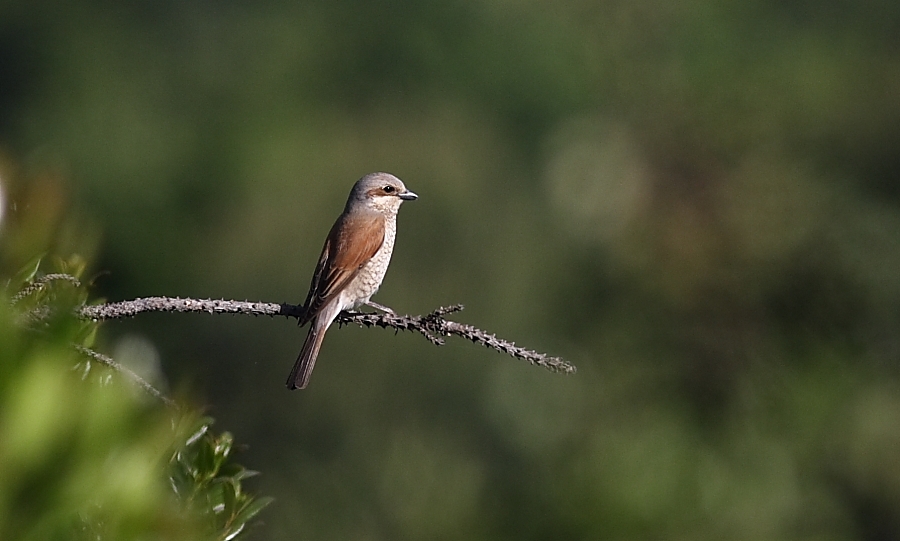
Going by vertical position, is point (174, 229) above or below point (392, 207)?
above

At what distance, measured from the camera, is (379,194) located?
6477 mm

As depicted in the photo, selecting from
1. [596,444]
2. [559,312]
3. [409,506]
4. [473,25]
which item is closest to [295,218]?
[559,312]

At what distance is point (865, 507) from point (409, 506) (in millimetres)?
7664

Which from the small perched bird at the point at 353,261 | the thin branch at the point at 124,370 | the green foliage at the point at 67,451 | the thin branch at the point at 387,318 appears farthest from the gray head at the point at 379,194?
the green foliage at the point at 67,451

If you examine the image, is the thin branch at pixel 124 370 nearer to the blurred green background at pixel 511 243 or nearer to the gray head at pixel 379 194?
the blurred green background at pixel 511 243

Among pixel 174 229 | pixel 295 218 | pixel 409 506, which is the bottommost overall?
pixel 409 506

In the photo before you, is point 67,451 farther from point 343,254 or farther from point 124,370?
point 343,254

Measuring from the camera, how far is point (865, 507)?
18.6m

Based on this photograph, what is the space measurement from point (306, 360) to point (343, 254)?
532 mm

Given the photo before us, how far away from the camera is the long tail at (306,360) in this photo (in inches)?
221

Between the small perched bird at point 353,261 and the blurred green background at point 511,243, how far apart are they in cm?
103

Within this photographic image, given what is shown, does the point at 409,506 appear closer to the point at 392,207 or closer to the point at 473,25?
the point at 392,207

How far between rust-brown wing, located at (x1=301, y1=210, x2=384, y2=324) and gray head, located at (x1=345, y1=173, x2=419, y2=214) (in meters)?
0.10

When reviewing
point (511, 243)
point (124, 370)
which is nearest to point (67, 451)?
point (124, 370)
